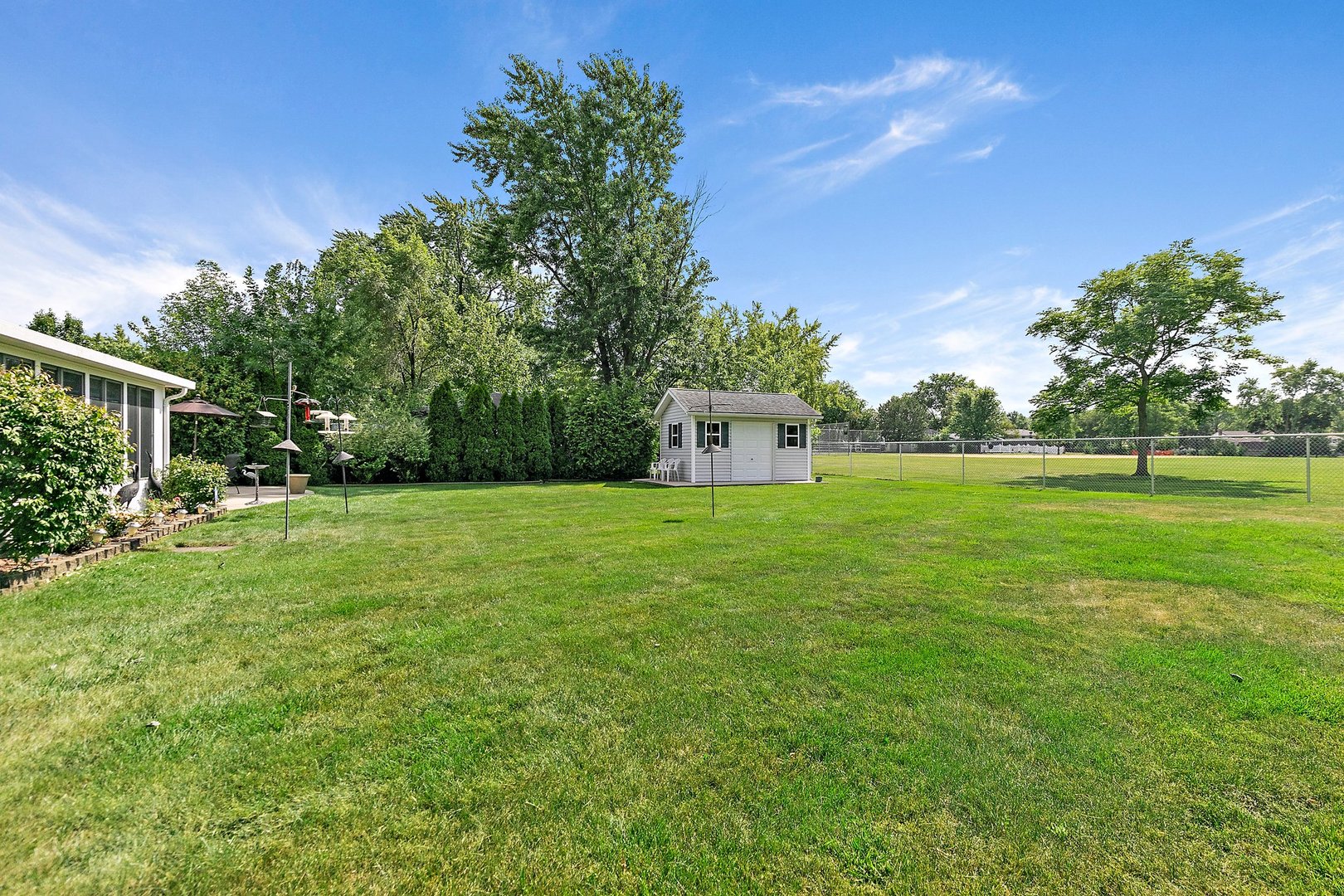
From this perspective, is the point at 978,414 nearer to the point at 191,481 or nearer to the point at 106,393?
the point at 191,481

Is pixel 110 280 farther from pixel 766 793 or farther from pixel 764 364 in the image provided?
pixel 764 364

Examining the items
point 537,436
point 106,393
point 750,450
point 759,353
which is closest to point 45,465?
point 106,393

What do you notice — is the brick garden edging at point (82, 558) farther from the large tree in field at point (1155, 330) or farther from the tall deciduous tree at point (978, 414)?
the tall deciduous tree at point (978, 414)

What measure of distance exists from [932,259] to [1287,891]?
1783 cm

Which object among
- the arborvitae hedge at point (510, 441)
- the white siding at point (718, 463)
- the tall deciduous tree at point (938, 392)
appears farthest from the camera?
the tall deciduous tree at point (938, 392)

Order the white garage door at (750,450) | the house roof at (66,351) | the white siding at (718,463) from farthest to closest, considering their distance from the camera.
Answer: the white garage door at (750,450), the white siding at (718,463), the house roof at (66,351)

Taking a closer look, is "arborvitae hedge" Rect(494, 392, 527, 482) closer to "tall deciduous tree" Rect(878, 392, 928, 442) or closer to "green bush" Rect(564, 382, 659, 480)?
"green bush" Rect(564, 382, 659, 480)

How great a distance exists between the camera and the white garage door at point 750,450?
1808 cm

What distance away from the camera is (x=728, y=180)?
2231 cm

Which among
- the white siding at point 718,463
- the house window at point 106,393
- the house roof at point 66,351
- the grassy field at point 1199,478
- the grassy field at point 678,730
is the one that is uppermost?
the house roof at point 66,351

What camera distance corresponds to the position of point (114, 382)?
8.59m

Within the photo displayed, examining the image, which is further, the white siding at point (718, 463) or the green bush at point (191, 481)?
the white siding at point (718, 463)

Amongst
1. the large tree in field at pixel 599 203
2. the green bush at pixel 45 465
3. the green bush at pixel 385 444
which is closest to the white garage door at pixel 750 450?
the large tree in field at pixel 599 203

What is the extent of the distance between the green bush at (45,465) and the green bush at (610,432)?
14685mm
